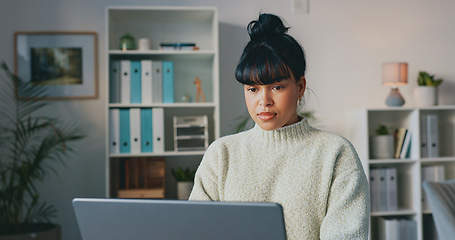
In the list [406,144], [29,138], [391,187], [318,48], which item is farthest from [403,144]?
[29,138]

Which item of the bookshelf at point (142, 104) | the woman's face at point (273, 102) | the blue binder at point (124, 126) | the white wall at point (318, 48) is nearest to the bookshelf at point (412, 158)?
the white wall at point (318, 48)

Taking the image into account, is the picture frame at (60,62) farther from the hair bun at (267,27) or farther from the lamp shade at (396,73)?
the hair bun at (267,27)

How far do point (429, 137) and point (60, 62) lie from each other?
2.56 meters

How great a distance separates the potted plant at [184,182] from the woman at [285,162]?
202cm

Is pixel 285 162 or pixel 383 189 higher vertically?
pixel 285 162

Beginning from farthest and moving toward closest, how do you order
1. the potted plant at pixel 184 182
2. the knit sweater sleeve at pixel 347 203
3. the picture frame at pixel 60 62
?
1. the picture frame at pixel 60 62
2. the potted plant at pixel 184 182
3. the knit sweater sleeve at pixel 347 203

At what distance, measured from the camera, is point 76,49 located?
10.4 ft

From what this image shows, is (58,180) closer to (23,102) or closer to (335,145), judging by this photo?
(23,102)

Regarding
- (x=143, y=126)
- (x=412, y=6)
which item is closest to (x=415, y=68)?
(x=412, y=6)

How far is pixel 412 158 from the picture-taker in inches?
126

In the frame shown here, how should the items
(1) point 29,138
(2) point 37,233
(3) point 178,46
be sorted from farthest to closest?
(1) point 29,138, (3) point 178,46, (2) point 37,233

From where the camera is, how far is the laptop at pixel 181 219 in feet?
2.08

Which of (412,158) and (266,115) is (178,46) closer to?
(412,158)

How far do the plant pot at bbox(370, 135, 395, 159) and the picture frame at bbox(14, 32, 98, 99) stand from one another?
75.7 inches
